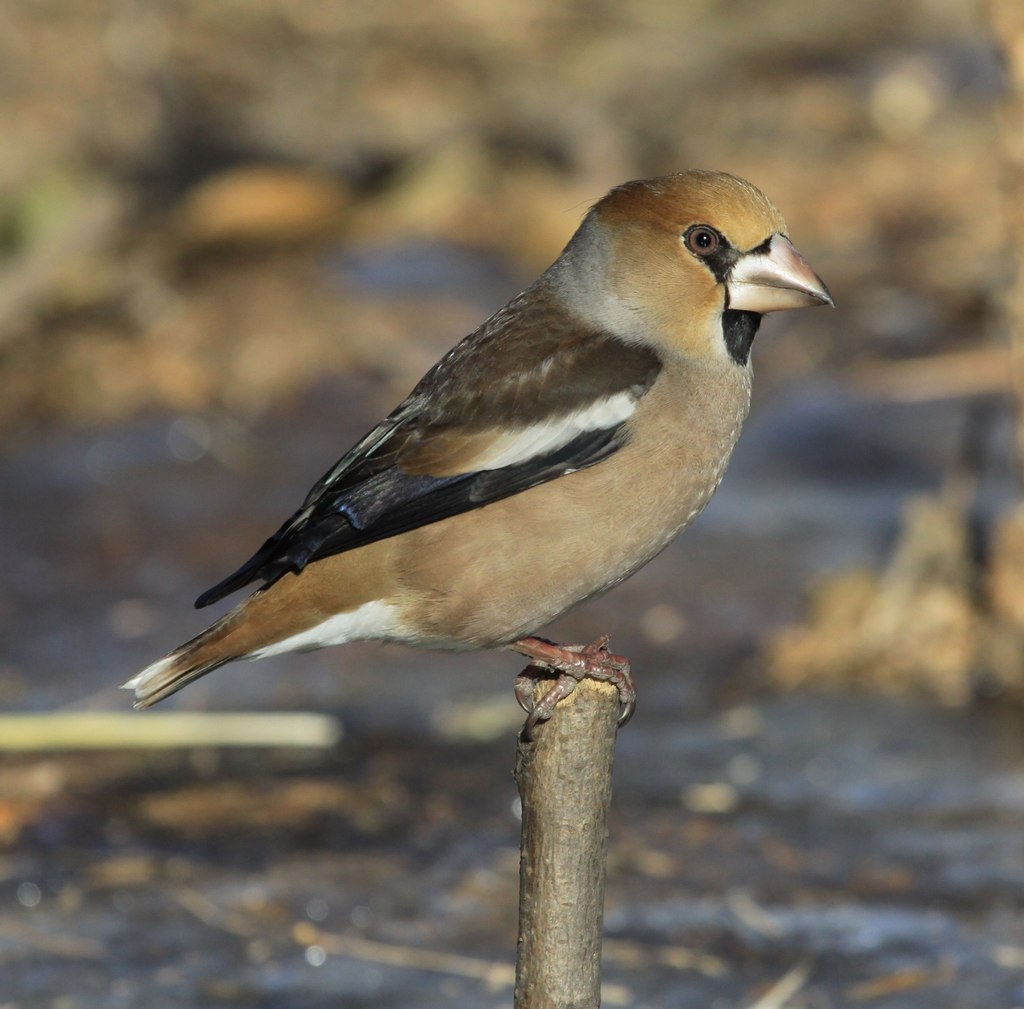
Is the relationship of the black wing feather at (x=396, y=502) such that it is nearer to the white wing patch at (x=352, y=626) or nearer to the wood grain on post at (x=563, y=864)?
the white wing patch at (x=352, y=626)

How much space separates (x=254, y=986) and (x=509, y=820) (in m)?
A: 1.25

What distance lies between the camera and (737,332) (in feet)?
14.3

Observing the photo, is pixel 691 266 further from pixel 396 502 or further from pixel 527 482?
pixel 396 502

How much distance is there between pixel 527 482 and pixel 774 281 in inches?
28.8

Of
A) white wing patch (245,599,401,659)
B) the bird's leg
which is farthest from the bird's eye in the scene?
white wing patch (245,599,401,659)

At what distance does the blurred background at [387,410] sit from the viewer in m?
5.51

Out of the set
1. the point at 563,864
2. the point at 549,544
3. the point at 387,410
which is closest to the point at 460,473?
the point at 549,544

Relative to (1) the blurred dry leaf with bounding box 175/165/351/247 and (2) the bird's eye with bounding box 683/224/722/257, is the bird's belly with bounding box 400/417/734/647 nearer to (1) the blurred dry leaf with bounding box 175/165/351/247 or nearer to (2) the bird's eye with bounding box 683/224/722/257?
(2) the bird's eye with bounding box 683/224/722/257

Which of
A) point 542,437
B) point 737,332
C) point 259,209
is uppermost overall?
point 259,209

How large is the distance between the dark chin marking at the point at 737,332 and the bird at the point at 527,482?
10 mm

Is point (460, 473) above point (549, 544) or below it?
above

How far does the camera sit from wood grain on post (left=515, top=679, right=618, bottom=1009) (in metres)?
3.75

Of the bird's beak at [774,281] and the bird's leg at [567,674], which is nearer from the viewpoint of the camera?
the bird's leg at [567,674]

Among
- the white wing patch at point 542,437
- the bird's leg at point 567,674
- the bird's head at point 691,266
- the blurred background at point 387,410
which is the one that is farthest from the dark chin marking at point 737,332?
the blurred background at point 387,410
